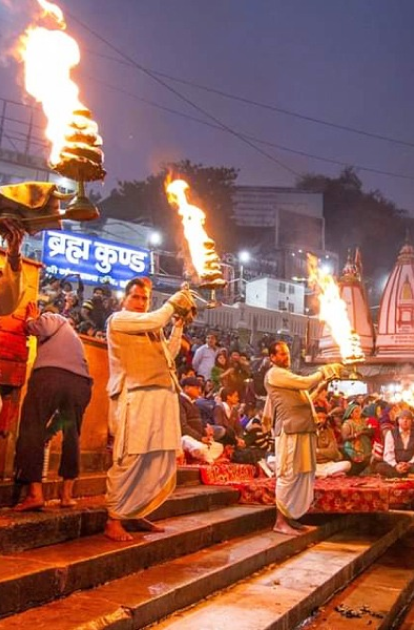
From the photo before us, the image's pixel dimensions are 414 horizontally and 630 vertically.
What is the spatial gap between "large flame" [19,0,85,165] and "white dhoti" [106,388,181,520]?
230cm

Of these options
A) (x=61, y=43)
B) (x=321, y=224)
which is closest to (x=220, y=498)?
(x=61, y=43)

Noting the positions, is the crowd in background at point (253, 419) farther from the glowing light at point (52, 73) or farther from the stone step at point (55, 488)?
the glowing light at point (52, 73)

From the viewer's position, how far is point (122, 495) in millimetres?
4770

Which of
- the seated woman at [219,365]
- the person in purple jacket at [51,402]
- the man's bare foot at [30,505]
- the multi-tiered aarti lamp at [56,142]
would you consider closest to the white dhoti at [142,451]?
the person in purple jacket at [51,402]

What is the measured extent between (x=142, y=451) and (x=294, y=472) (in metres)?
2.67

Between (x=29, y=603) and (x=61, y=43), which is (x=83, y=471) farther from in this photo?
(x=61, y=43)

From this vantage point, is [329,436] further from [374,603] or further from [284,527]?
[374,603]

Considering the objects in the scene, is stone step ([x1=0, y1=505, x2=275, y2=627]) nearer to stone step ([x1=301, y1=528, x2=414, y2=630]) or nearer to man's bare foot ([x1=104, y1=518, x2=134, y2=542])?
man's bare foot ([x1=104, y1=518, x2=134, y2=542])

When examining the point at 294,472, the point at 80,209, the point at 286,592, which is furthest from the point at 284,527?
the point at 80,209

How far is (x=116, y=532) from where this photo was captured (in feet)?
15.4

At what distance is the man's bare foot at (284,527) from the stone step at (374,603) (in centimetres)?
84

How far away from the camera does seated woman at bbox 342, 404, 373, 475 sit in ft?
37.2

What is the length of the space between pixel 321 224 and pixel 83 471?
1644 inches

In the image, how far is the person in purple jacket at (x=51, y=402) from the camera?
4.72 m
